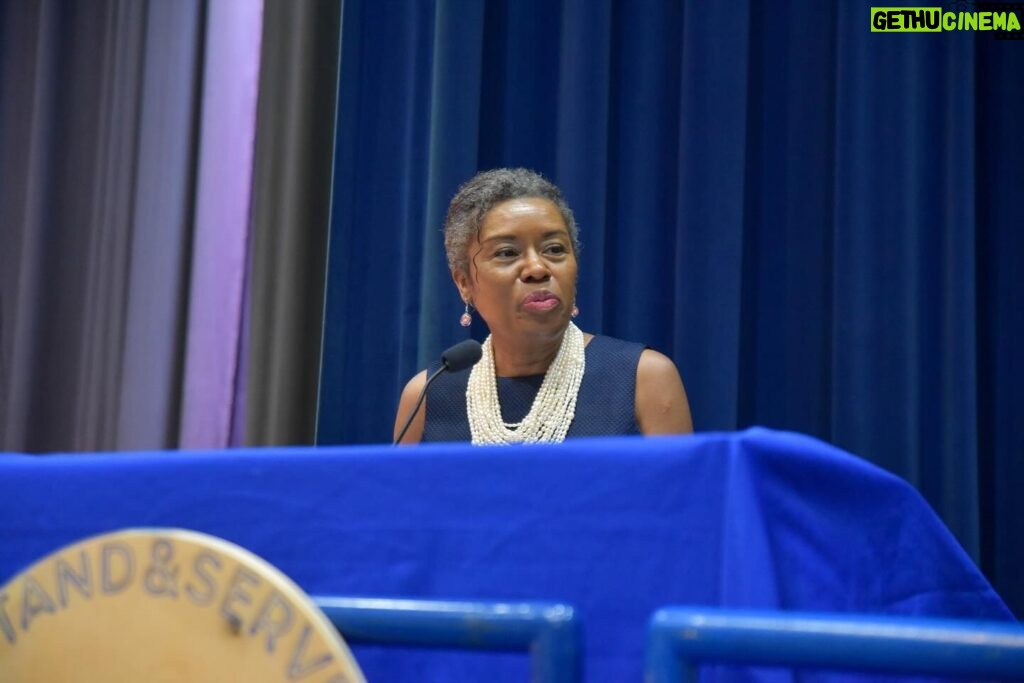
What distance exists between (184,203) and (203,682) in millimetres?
2477

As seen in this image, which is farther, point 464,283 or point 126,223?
point 126,223

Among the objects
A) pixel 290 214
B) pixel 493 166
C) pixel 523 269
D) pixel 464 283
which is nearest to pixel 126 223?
pixel 290 214

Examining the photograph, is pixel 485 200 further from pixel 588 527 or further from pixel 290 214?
pixel 588 527

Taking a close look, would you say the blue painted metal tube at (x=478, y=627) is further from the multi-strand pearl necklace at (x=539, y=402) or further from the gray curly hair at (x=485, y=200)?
the gray curly hair at (x=485, y=200)

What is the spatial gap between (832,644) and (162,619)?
14.6 inches

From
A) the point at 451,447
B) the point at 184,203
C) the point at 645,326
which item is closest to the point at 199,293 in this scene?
the point at 184,203

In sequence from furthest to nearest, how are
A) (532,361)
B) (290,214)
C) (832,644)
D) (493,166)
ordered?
(290,214) < (493,166) < (532,361) < (832,644)

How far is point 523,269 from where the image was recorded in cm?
197

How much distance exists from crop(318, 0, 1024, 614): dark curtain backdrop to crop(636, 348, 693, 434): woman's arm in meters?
0.45

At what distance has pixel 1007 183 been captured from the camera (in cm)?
228

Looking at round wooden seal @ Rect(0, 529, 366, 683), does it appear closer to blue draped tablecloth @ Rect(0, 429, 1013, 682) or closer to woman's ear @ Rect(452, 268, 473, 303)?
blue draped tablecloth @ Rect(0, 429, 1013, 682)

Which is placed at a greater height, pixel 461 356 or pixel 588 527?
pixel 461 356

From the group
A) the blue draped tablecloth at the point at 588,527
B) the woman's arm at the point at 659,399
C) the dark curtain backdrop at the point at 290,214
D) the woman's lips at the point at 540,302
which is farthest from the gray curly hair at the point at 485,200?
the blue draped tablecloth at the point at 588,527

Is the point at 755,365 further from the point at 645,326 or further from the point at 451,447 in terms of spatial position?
the point at 451,447
